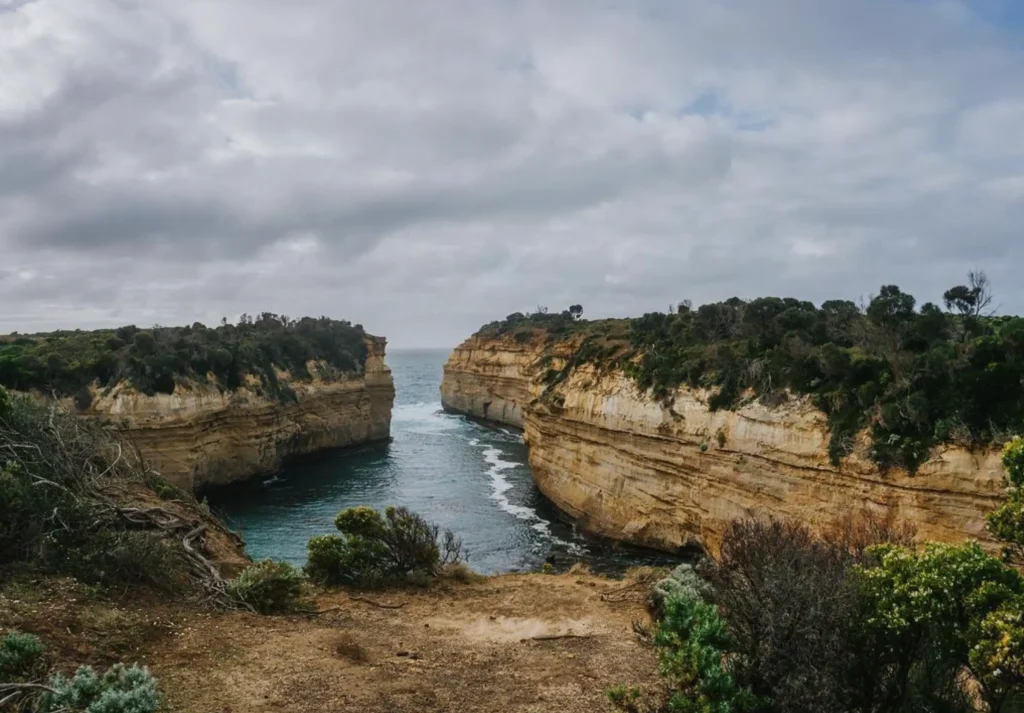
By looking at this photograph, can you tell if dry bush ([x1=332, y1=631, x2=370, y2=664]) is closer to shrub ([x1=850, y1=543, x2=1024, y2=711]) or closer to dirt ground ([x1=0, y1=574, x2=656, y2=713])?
dirt ground ([x1=0, y1=574, x2=656, y2=713])

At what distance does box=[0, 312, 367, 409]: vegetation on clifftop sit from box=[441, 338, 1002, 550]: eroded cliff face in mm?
21089

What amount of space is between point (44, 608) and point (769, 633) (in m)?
10.2

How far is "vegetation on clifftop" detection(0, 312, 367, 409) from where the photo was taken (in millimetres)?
34969

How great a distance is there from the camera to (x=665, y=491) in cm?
2781

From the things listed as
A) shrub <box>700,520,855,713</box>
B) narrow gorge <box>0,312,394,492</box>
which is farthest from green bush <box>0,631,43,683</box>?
narrow gorge <box>0,312,394,492</box>

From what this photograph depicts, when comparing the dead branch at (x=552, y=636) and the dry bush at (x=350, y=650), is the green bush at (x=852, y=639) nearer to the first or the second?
the dead branch at (x=552, y=636)

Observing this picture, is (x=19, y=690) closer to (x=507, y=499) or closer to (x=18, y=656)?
(x=18, y=656)

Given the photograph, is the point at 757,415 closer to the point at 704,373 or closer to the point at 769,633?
the point at 704,373

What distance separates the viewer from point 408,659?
10.2 m

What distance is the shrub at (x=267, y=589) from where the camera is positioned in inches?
476

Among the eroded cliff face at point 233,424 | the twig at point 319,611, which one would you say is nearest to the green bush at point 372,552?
the twig at point 319,611

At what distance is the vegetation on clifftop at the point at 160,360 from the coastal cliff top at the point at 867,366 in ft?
81.6

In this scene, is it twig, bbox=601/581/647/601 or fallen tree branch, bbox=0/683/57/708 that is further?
twig, bbox=601/581/647/601

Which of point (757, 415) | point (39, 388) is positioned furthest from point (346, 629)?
point (39, 388)
